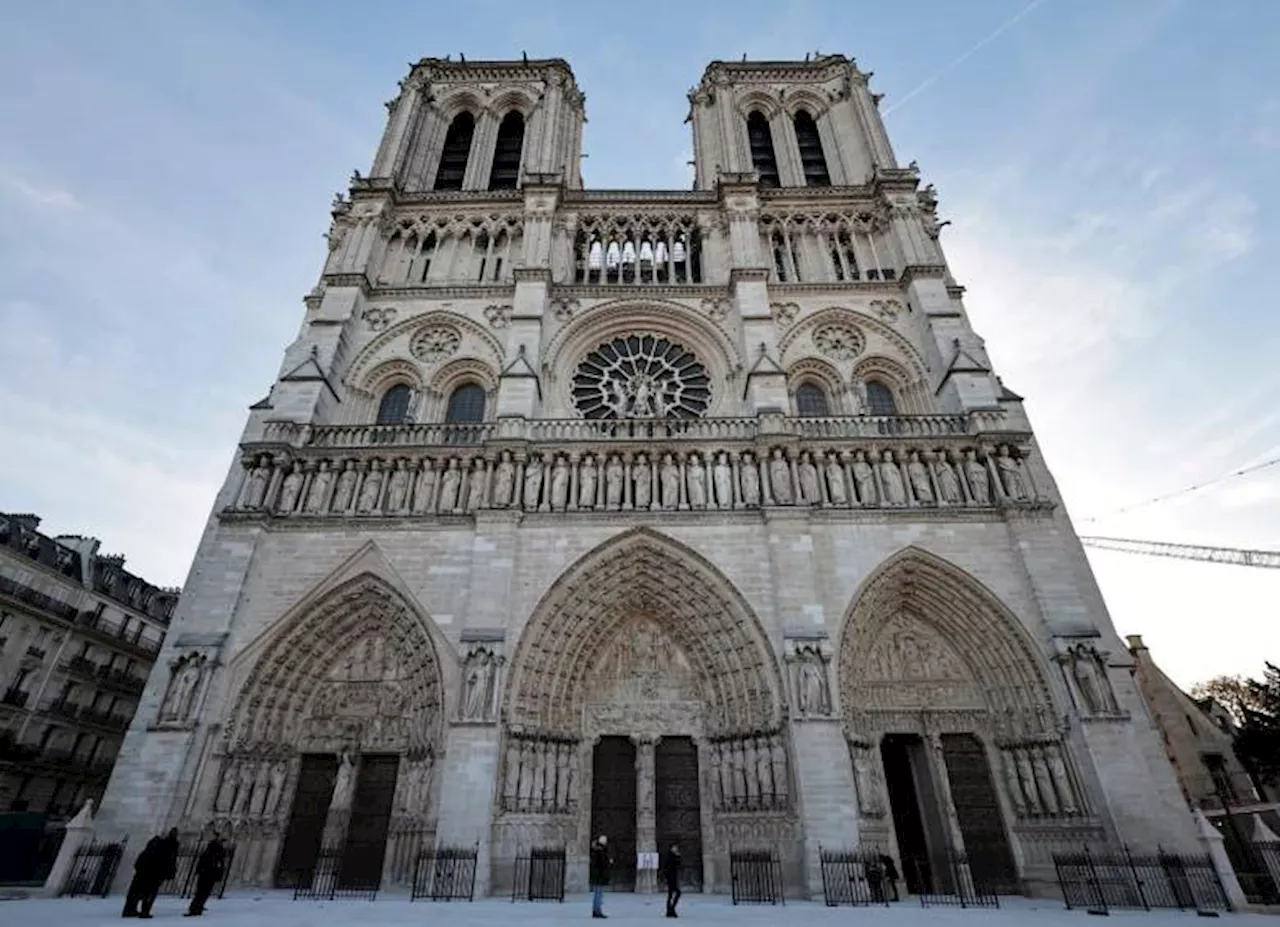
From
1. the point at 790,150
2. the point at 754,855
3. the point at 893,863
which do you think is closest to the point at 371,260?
the point at 790,150

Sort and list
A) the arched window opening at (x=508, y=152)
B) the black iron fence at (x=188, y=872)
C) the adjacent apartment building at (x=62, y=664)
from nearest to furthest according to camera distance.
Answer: the black iron fence at (x=188, y=872) < the adjacent apartment building at (x=62, y=664) < the arched window opening at (x=508, y=152)

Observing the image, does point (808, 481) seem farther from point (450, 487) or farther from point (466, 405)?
point (466, 405)

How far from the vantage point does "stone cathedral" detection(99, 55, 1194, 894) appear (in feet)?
34.8

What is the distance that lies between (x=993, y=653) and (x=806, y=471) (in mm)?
4760

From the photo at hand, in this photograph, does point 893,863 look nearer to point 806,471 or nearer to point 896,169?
point 806,471

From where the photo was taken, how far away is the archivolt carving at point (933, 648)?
11.6m

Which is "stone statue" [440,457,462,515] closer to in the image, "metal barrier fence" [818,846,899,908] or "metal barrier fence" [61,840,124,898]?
"metal barrier fence" [61,840,124,898]

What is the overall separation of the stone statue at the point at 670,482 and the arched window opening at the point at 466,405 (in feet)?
17.1

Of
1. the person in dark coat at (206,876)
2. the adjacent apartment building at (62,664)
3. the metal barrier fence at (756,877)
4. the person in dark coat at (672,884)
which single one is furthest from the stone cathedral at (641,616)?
the adjacent apartment building at (62,664)

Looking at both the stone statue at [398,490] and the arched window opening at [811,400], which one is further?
the arched window opening at [811,400]

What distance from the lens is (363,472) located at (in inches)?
535

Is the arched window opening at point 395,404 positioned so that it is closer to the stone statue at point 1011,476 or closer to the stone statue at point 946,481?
the stone statue at point 946,481

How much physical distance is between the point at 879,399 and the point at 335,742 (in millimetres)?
14245

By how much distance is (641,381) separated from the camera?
1648 cm
